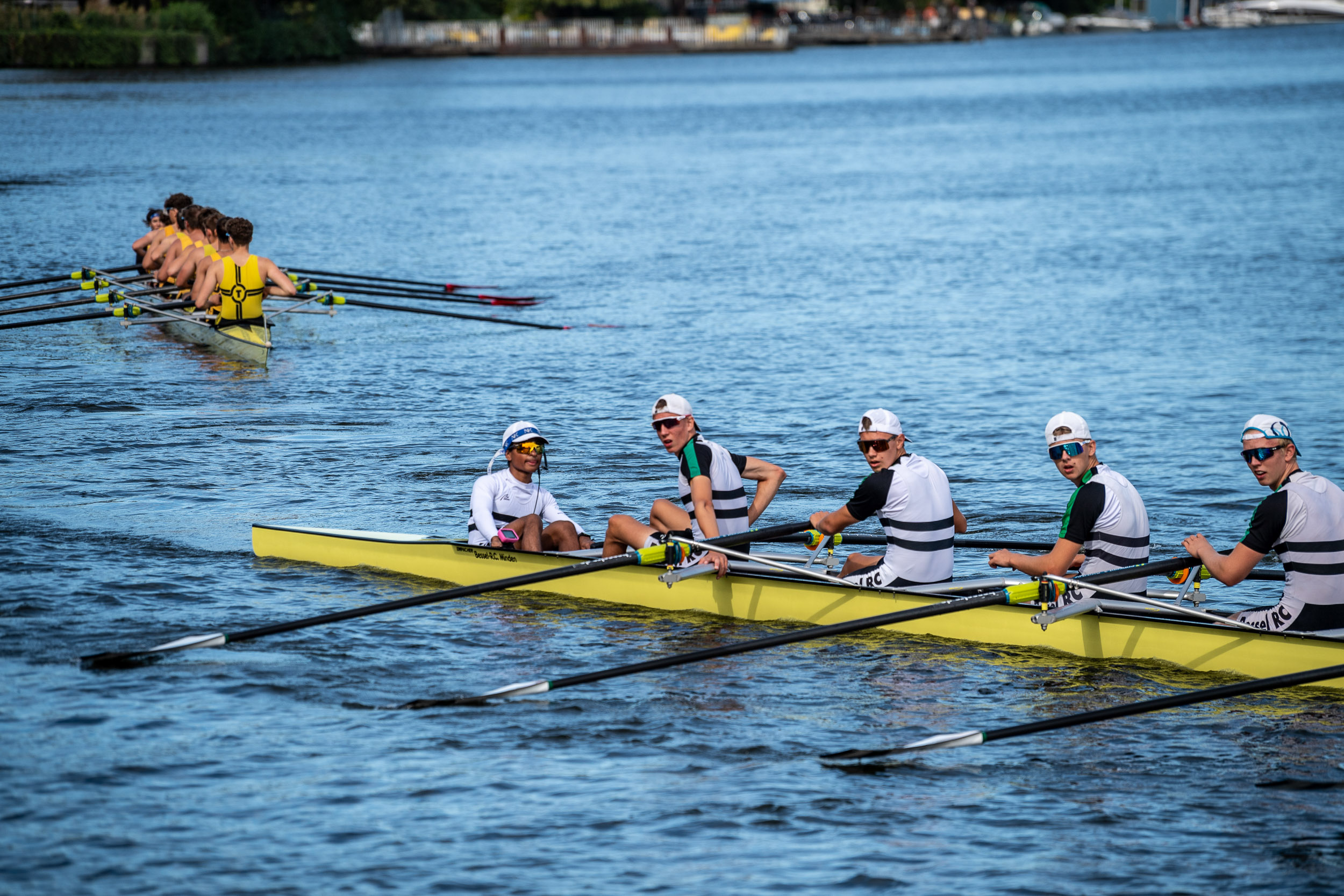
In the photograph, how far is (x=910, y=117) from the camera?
87.1 meters

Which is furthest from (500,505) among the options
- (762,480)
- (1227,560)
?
(1227,560)

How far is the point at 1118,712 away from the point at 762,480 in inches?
164

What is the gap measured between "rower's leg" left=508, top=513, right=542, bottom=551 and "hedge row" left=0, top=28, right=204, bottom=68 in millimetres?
95437

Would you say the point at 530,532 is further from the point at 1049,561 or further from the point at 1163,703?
the point at 1163,703

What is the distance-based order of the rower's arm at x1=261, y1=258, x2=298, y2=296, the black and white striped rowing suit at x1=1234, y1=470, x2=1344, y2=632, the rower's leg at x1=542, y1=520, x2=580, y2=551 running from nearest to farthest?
the black and white striped rowing suit at x1=1234, y1=470, x2=1344, y2=632 → the rower's leg at x1=542, y1=520, x2=580, y2=551 → the rower's arm at x1=261, y1=258, x2=298, y2=296

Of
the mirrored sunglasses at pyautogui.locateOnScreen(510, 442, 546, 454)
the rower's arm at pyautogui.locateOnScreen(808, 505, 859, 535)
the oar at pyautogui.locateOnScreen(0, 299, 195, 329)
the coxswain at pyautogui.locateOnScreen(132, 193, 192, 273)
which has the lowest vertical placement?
the rower's arm at pyautogui.locateOnScreen(808, 505, 859, 535)


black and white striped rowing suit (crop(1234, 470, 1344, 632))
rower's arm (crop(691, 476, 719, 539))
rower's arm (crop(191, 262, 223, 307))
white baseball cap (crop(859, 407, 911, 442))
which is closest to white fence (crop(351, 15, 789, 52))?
rower's arm (crop(191, 262, 223, 307))

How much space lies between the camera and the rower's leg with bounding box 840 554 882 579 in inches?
498

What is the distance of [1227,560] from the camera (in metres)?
10.8

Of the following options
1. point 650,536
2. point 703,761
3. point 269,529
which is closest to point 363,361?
point 269,529

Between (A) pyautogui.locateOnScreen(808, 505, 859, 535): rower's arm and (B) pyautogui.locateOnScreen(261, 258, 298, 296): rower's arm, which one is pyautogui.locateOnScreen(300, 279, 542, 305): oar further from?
(A) pyautogui.locateOnScreen(808, 505, 859, 535): rower's arm

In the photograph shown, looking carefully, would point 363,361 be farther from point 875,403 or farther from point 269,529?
point 269,529

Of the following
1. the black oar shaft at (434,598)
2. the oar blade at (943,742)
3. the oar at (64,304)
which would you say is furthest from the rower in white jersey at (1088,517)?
the oar at (64,304)

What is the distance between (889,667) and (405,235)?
103ft
